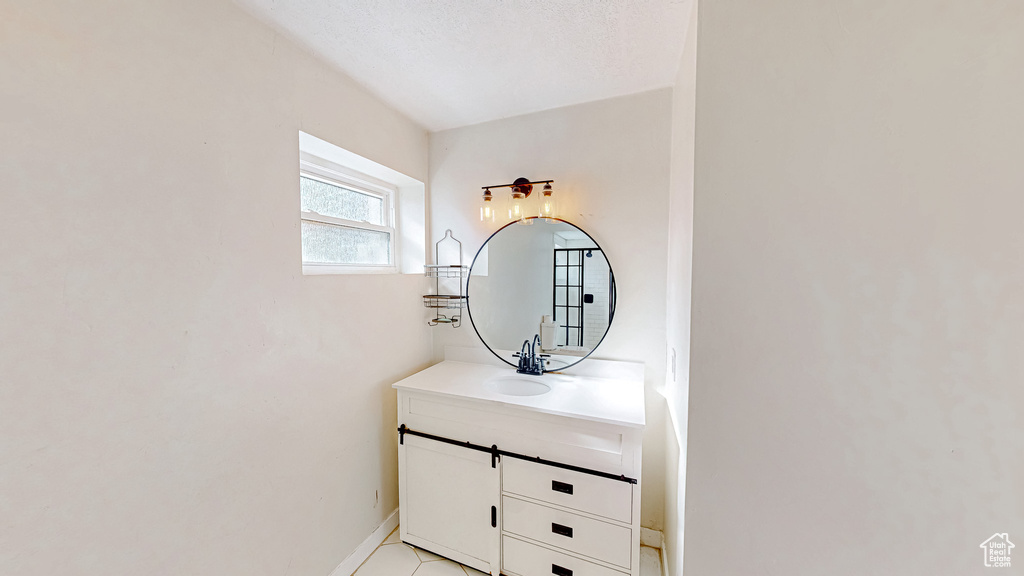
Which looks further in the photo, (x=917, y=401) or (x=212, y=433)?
(x=212, y=433)

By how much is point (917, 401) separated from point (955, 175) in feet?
1.78

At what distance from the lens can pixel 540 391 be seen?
1.68m

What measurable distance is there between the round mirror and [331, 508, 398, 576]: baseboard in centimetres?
103

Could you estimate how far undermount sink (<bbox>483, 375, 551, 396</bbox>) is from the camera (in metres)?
1.69

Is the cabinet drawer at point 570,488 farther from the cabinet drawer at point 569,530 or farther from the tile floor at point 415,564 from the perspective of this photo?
the tile floor at point 415,564

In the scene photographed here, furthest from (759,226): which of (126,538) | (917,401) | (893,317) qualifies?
(126,538)

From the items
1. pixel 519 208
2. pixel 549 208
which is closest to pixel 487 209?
pixel 519 208

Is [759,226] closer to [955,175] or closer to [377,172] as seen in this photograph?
[955,175]

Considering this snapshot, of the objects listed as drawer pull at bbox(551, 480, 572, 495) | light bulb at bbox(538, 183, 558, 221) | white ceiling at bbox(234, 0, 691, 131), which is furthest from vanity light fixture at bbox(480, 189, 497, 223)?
drawer pull at bbox(551, 480, 572, 495)

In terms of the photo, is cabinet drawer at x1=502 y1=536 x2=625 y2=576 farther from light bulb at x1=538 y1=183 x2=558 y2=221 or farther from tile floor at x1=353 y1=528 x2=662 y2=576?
light bulb at x1=538 y1=183 x2=558 y2=221

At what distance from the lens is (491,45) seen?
1229 millimetres

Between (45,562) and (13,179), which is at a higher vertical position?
(13,179)

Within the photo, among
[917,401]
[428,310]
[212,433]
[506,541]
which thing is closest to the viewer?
[917,401]

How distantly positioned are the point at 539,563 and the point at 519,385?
736 millimetres
